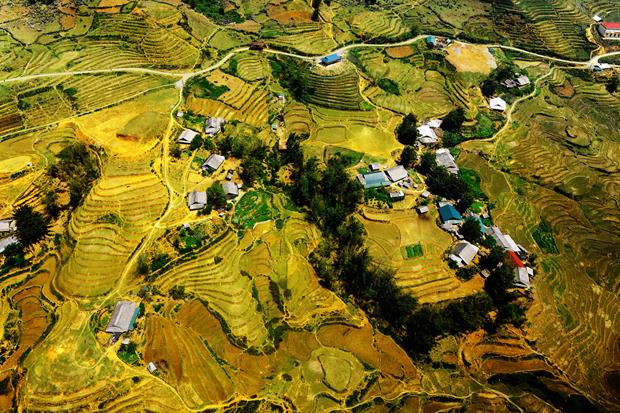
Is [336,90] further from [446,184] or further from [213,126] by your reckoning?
[446,184]

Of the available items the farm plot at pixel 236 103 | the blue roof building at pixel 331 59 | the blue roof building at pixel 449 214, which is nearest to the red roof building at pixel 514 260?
the blue roof building at pixel 449 214

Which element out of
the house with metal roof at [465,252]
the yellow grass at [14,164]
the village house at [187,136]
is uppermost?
the village house at [187,136]

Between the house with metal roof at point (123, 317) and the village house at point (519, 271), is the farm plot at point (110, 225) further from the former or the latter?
the village house at point (519, 271)

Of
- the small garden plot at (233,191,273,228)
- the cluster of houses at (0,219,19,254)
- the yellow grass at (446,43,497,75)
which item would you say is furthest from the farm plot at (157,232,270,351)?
the yellow grass at (446,43,497,75)

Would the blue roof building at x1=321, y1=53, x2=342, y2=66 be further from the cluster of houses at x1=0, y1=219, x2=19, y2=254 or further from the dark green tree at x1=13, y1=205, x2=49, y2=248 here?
the cluster of houses at x1=0, y1=219, x2=19, y2=254

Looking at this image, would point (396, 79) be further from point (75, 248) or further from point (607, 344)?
point (75, 248)

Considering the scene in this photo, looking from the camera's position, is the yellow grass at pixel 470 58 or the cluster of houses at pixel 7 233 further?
the yellow grass at pixel 470 58
